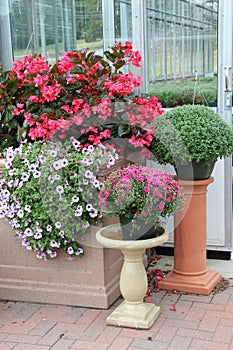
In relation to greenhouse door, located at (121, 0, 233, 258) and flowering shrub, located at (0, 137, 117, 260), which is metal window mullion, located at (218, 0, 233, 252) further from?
flowering shrub, located at (0, 137, 117, 260)

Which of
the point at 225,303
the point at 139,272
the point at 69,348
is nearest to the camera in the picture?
the point at 69,348

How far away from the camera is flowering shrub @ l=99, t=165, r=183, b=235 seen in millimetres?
2822

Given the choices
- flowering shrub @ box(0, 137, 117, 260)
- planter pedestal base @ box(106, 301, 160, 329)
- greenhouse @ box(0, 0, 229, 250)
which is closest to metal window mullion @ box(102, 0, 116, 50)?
A: greenhouse @ box(0, 0, 229, 250)

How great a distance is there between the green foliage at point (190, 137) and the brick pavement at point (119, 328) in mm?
842

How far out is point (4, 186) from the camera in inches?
131

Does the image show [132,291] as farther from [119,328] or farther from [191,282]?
[191,282]

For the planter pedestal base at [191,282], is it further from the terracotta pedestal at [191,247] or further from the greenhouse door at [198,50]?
the greenhouse door at [198,50]

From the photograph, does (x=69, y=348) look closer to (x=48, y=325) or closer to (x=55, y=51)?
(x=48, y=325)

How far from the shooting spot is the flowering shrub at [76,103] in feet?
11.1

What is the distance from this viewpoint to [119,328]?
120 inches

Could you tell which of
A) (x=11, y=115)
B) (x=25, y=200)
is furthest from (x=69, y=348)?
(x=11, y=115)

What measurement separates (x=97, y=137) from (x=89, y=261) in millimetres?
727

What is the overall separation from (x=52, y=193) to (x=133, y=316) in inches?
31.6

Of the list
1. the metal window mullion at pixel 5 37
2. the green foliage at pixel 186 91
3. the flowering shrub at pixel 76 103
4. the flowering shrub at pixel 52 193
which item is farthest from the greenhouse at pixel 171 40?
the flowering shrub at pixel 52 193
